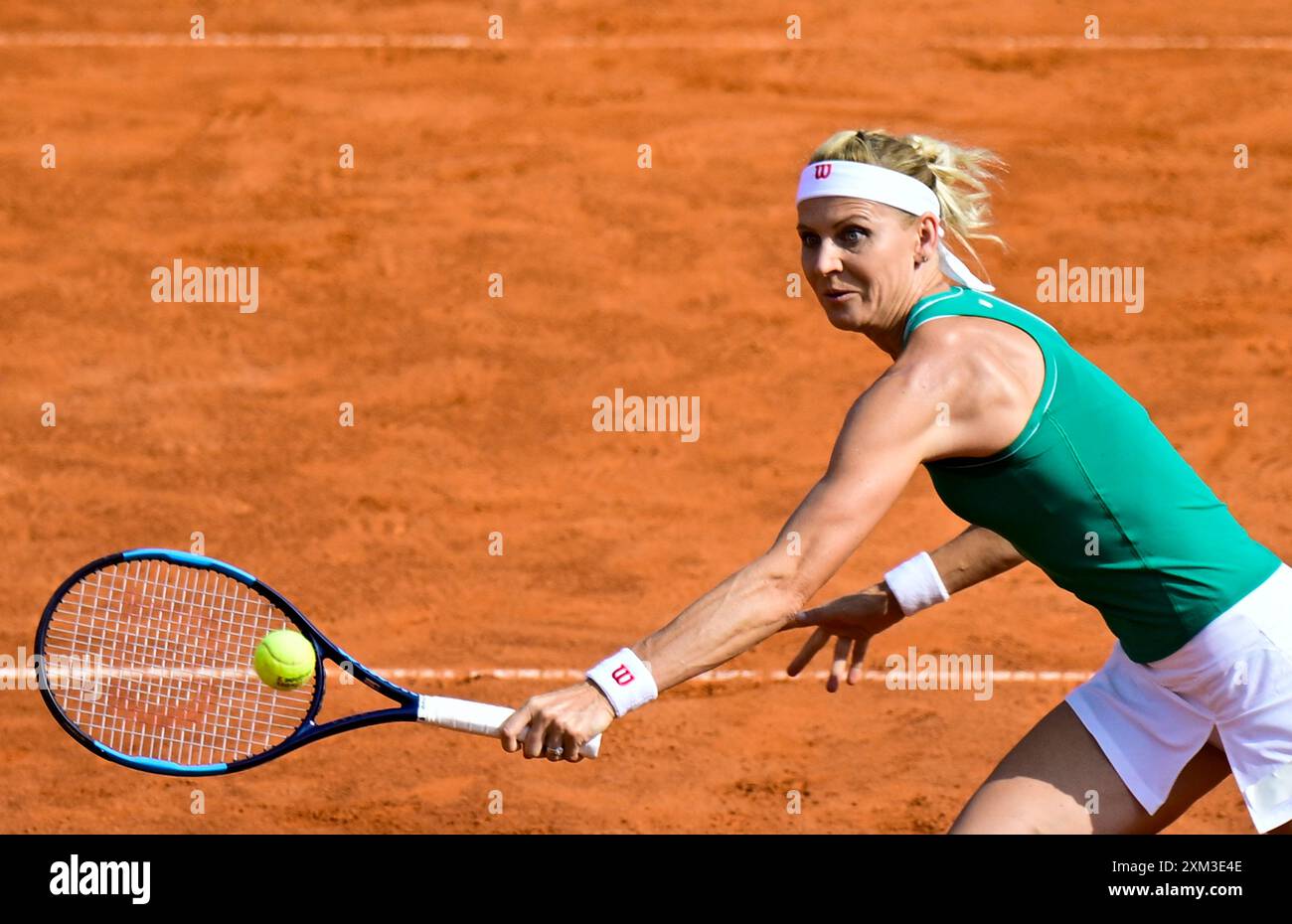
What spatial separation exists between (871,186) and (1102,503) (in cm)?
86

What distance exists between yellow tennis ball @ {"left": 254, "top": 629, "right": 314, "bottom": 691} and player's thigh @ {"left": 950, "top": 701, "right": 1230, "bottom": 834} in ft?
Result: 5.52

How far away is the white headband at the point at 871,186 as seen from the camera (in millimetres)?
3846

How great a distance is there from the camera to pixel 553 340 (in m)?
8.89

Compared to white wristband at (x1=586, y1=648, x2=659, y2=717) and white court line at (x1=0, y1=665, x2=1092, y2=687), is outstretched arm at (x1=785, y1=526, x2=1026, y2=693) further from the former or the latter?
white court line at (x1=0, y1=665, x2=1092, y2=687)

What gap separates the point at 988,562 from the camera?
4340 mm

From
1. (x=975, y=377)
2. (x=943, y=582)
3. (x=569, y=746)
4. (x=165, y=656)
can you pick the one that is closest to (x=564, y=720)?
(x=569, y=746)

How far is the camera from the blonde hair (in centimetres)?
392

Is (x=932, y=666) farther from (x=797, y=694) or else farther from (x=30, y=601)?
(x=30, y=601)

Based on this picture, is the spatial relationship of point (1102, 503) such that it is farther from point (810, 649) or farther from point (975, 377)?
point (810, 649)

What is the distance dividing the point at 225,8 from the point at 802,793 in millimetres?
7026

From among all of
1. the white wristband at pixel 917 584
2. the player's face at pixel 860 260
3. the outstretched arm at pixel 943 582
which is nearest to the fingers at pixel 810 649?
the outstretched arm at pixel 943 582

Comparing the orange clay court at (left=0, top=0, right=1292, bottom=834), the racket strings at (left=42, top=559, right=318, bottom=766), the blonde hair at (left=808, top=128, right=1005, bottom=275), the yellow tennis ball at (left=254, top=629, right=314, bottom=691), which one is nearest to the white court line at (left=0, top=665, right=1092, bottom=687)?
the orange clay court at (left=0, top=0, right=1292, bottom=834)

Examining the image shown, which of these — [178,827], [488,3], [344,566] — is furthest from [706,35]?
[178,827]

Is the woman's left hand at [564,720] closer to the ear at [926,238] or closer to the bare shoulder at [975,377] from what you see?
the bare shoulder at [975,377]
